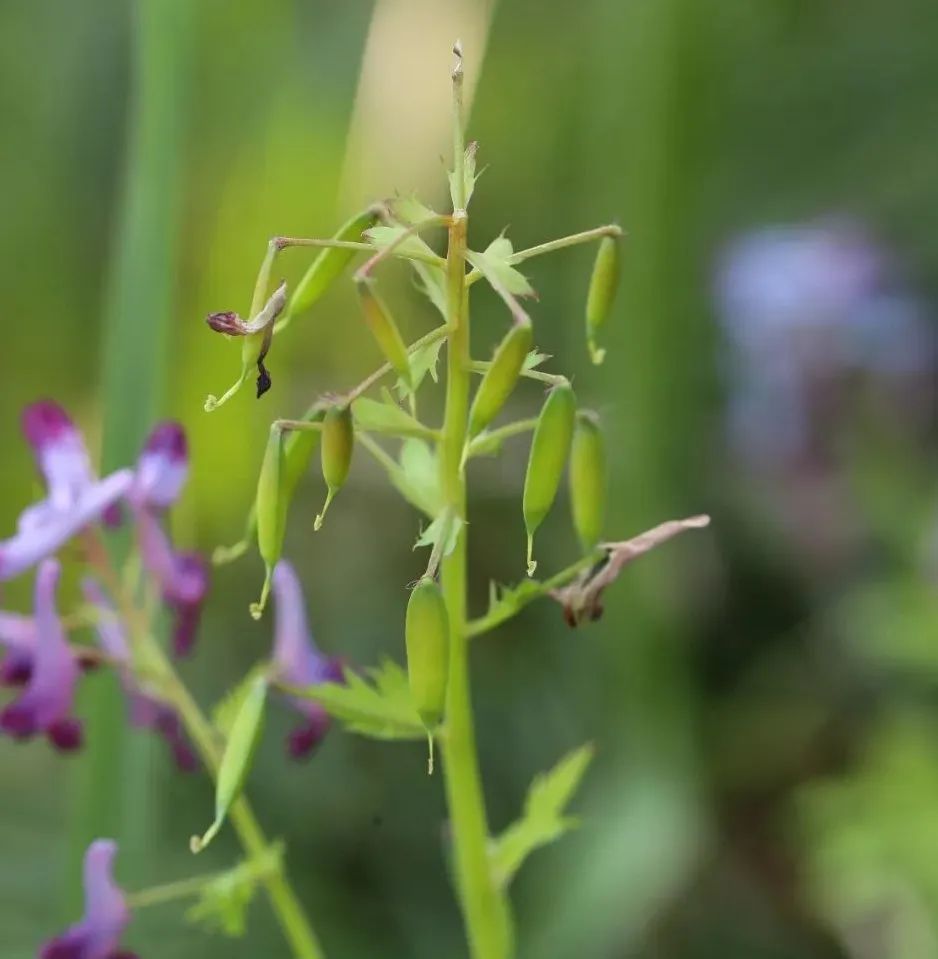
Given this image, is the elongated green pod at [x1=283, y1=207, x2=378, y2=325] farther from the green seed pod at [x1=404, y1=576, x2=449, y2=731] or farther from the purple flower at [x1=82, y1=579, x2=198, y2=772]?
the purple flower at [x1=82, y1=579, x2=198, y2=772]

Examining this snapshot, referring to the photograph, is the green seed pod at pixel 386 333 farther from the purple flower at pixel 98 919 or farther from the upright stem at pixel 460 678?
the purple flower at pixel 98 919

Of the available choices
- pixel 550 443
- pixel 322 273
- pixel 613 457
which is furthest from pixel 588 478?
pixel 613 457

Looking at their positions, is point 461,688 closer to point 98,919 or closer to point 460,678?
point 460,678

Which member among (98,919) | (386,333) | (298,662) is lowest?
(98,919)

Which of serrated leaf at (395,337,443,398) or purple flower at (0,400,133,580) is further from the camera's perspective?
purple flower at (0,400,133,580)

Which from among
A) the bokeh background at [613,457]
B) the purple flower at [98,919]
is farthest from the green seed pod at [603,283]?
the bokeh background at [613,457]

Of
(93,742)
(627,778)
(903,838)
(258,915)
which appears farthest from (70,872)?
(903,838)

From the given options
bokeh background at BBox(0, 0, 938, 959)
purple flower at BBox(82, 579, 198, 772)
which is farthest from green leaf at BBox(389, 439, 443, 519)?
bokeh background at BBox(0, 0, 938, 959)

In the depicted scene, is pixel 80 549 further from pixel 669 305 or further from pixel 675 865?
pixel 669 305
